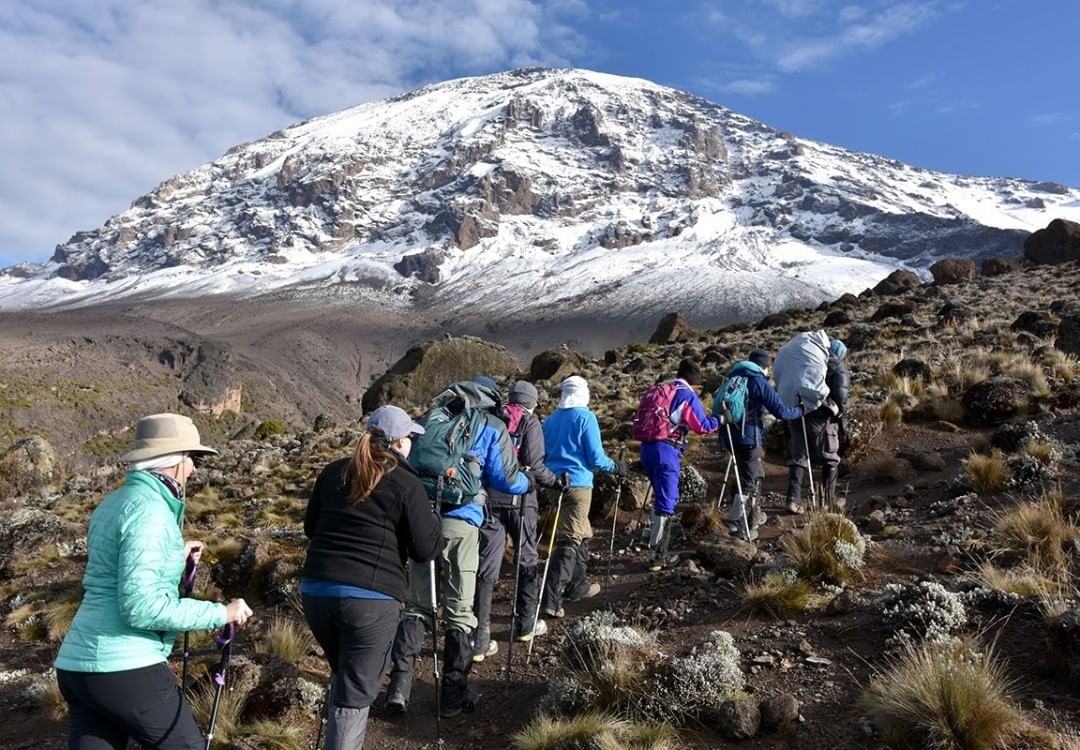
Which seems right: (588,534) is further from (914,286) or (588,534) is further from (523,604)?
(914,286)

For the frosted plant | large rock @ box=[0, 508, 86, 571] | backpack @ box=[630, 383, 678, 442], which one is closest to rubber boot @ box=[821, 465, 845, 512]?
backpack @ box=[630, 383, 678, 442]

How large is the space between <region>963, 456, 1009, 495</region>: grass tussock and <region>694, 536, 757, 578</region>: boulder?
8.69ft

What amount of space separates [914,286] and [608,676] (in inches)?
1417

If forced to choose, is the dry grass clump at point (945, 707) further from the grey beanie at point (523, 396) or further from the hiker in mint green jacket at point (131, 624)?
the hiker in mint green jacket at point (131, 624)

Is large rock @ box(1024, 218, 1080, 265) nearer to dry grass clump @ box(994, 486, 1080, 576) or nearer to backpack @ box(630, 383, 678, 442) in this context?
dry grass clump @ box(994, 486, 1080, 576)

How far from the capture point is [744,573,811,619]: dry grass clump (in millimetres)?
4953

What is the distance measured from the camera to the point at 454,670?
175 inches

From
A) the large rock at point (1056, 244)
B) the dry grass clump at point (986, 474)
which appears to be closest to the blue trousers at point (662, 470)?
the dry grass clump at point (986, 474)

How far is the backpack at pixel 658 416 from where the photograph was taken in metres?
6.45

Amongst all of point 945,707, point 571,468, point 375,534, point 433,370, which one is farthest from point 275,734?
point 433,370

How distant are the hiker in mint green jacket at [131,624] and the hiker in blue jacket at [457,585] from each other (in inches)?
65.9

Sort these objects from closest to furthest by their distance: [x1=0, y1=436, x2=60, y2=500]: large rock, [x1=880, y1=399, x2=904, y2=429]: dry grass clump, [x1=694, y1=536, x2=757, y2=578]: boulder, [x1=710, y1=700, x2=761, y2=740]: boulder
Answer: [x1=710, y1=700, x2=761, y2=740]: boulder
[x1=694, y1=536, x2=757, y2=578]: boulder
[x1=880, y1=399, x2=904, y2=429]: dry grass clump
[x1=0, y1=436, x2=60, y2=500]: large rock

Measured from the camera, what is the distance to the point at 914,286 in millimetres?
35000

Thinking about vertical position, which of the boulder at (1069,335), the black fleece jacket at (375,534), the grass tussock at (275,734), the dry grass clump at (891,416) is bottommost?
the grass tussock at (275,734)
